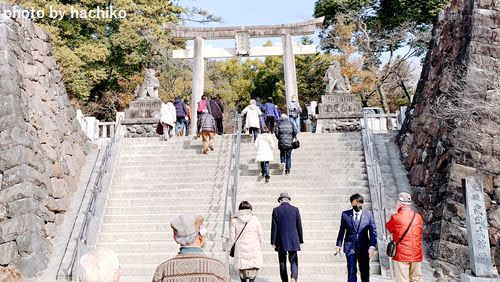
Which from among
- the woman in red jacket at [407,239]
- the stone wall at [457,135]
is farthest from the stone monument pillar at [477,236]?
the woman in red jacket at [407,239]

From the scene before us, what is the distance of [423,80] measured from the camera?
11109 mm

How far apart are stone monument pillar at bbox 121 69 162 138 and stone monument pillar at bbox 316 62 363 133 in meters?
5.35

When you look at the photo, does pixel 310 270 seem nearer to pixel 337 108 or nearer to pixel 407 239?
pixel 407 239

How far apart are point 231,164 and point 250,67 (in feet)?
81.4

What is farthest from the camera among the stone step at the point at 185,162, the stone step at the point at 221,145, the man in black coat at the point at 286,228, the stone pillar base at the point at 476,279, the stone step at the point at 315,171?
the stone step at the point at 221,145

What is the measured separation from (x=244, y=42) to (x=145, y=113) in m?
5.28

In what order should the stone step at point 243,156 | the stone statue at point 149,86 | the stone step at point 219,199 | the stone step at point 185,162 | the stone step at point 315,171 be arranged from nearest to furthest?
the stone step at point 219,199 → the stone step at point 315,171 → the stone step at point 185,162 → the stone step at point 243,156 → the stone statue at point 149,86

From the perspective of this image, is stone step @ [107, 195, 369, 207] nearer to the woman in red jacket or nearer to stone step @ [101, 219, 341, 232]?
stone step @ [101, 219, 341, 232]

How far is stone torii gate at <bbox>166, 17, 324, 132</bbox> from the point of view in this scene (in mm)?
17656

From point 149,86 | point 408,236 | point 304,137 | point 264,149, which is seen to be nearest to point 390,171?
point 304,137

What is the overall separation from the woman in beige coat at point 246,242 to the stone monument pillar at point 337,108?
9.96m

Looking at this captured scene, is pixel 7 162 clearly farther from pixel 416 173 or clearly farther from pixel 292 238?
pixel 416 173

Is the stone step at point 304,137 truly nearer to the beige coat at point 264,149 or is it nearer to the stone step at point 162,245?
the beige coat at point 264,149

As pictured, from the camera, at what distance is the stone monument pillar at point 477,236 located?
5609 millimetres
